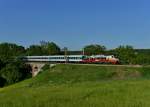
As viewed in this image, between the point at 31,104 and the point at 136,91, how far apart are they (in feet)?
23.5

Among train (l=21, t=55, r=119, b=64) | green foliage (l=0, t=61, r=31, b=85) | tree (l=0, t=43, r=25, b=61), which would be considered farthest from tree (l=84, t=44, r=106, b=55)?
green foliage (l=0, t=61, r=31, b=85)

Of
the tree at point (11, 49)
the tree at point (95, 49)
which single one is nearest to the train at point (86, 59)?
the tree at point (95, 49)

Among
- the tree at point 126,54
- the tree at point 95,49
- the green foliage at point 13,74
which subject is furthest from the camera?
the tree at point 95,49

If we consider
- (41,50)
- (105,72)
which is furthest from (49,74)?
(41,50)

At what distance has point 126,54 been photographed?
93062 millimetres

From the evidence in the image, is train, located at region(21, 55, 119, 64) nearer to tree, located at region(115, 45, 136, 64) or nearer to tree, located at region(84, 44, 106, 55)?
tree, located at region(115, 45, 136, 64)

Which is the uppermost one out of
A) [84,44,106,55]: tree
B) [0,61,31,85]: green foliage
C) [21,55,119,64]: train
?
[84,44,106,55]: tree

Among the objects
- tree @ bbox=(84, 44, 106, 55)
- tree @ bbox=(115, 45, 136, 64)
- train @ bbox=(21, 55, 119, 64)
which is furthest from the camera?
tree @ bbox=(84, 44, 106, 55)

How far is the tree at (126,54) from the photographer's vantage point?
8932 cm

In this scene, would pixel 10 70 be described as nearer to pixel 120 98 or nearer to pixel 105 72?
pixel 105 72

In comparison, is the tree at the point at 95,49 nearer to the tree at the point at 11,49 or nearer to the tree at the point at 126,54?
the tree at the point at 11,49

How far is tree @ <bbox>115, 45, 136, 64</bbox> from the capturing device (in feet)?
293

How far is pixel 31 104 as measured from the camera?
58.5 feet

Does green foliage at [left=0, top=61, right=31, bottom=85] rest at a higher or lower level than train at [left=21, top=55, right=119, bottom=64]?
lower
